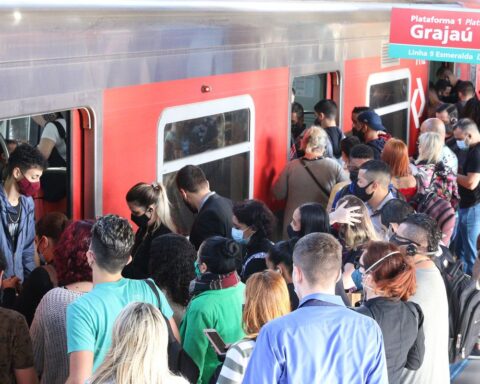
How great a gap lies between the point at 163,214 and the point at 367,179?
52.7 inches

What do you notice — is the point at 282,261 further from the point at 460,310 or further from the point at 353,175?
the point at 353,175

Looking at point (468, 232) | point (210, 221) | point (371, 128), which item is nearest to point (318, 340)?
point (210, 221)

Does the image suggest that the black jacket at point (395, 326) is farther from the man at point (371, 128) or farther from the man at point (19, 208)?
the man at point (371, 128)

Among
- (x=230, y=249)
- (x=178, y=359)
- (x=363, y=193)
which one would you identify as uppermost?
(x=230, y=249)

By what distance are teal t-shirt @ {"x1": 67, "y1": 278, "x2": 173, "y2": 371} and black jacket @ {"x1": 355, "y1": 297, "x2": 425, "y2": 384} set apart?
0.92 metres

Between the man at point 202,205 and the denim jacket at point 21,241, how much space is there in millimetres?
968

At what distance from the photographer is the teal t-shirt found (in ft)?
11.6

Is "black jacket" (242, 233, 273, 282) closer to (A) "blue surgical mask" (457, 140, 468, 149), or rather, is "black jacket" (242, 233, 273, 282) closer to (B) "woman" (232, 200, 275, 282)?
(B) "woman" (232, 200, 275, 282)

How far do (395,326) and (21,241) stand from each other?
210 cm

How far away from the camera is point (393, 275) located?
13.2ft

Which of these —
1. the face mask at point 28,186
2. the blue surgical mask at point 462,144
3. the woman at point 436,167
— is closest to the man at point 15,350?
the face mask at point 28,186

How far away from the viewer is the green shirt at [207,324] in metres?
4.04

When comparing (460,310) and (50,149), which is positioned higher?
(50,149)

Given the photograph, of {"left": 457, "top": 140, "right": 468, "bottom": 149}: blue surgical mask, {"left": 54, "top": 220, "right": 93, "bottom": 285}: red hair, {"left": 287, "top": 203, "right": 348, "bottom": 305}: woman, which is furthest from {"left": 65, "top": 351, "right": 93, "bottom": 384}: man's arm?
{"left": 457, "top": 140, "right": 468, "bottom": 149}: blue surgical mask
